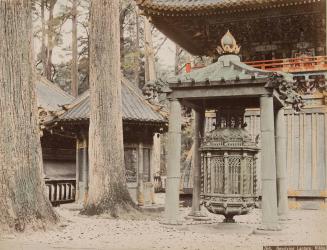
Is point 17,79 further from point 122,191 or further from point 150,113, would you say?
point 150,113

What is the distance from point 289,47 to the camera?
18.8m

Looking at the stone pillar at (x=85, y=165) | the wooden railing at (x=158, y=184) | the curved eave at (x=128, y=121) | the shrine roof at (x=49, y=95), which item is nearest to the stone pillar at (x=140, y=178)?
the curved eave at (x=128, y=121)

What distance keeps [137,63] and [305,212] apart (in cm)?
2067

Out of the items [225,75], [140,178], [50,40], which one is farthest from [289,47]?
[50,40]

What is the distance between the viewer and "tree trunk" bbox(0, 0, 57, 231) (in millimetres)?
9078

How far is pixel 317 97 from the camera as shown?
17.0 meters

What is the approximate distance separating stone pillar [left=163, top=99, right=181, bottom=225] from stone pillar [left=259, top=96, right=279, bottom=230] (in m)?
1.65

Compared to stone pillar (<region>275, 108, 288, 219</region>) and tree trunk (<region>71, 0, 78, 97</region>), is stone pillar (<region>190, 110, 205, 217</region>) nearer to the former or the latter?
stone pillar (<region>275, 108, 288, 219</region>)

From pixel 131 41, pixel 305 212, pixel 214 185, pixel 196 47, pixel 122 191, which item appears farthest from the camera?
pixel 131 41

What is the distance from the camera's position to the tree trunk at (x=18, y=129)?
9.08 meters

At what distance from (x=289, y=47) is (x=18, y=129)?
40.2 feet

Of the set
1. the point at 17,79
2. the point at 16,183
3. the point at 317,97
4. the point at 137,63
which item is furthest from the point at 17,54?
the point at 137,63

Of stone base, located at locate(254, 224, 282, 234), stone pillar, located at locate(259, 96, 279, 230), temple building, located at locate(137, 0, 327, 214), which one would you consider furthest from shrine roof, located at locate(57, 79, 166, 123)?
stone base, located at locate(254, 224, 282, 234)

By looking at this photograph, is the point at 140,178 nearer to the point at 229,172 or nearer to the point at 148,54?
the point at 229,172
